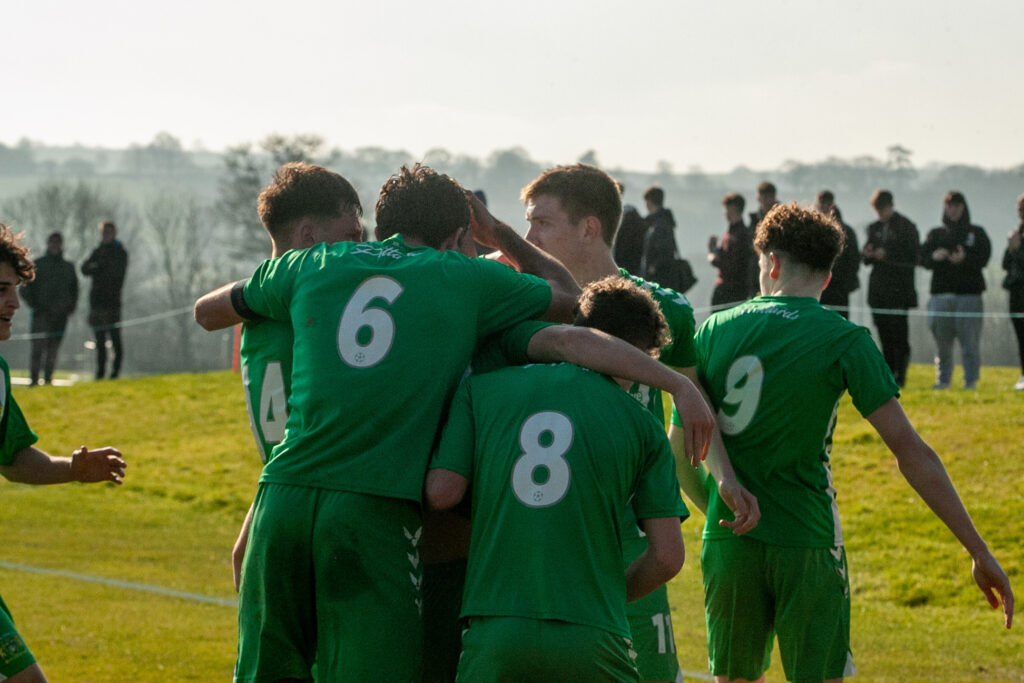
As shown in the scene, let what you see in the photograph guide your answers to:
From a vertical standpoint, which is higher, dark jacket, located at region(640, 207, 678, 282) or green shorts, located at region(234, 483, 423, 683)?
dark jacket, located at region(640, 207, 678, 282)

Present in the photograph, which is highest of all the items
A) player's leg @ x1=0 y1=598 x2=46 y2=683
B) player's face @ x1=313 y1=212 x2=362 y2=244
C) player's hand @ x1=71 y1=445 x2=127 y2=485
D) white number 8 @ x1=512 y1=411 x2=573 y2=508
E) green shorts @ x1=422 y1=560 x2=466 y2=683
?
player's face @ x1=313 y1=212 x2=362 y2=244

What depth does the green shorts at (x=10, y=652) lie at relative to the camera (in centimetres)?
471

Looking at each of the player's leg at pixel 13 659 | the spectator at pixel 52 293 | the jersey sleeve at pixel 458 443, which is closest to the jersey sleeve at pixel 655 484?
the jersey sleeve at pixel 458 443

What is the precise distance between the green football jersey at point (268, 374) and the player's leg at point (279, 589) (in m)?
0.59

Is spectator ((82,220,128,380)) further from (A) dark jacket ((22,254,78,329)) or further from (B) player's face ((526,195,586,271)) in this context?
(B) player's face ((526,195,586,271))

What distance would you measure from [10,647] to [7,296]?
4.56ft

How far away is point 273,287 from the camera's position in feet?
13.7

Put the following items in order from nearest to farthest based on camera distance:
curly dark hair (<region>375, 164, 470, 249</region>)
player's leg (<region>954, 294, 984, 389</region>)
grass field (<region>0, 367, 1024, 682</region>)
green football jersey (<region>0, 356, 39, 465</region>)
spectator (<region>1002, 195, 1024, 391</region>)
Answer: curly dark hair (<region>375, 164, 470, 249</region>)
green football jersey (<region>0, 356, 39, 465</region>)
grass field (<region>0, 367, 1024, 682</region>)
spectator (<region>1002, 195, 1024, 391</region>)
player's leg (<region>954, 294, 984, 389</region>)

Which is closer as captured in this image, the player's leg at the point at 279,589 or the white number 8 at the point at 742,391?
the player's leg at the point at 279,589

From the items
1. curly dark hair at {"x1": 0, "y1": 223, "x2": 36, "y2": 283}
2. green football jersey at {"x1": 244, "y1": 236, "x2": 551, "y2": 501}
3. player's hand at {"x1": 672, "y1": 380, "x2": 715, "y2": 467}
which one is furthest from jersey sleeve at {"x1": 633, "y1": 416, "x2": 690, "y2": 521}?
curly dark hair at {"x1": 0, "y1": 223, "x2": 36, "y2": 283}

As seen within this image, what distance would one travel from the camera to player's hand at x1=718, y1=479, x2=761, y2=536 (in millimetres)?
4887

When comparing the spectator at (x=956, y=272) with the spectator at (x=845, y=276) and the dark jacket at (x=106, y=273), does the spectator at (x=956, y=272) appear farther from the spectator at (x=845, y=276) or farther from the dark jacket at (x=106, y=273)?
the dark jacket at (x=106, y=273)

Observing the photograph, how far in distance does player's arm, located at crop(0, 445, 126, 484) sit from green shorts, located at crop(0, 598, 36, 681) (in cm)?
63

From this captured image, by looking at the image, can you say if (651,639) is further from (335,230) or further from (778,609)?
(335,230)
